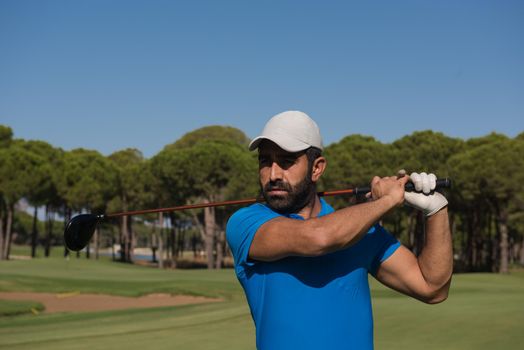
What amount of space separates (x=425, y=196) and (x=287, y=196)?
2.19 ft

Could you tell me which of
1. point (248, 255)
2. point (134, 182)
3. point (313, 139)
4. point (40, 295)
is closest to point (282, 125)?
point (313, 139)

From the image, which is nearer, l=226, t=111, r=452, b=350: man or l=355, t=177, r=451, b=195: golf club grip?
l=226, t=111, r=452, b=350: man

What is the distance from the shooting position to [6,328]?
53.8 feet

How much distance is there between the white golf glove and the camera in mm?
3248

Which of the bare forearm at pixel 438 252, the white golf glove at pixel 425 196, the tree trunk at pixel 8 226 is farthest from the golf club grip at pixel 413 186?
the tree trunk at pixel 8 226

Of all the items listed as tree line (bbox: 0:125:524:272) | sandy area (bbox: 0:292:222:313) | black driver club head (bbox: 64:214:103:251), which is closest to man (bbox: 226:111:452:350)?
black driver club head (bbox: 64:214:103:251)

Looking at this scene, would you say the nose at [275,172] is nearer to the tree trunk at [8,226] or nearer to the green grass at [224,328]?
the green grass at [224,328]

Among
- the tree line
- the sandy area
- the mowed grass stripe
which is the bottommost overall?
the sandy area

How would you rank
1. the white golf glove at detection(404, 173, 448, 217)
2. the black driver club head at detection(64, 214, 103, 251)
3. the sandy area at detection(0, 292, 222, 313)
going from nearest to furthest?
the white golf glove at detection(404, 173, 448, 217) → the black driver club head at detection(64, 214, 103, 251) → the sandy area at detection(0, 292, 222, 313)

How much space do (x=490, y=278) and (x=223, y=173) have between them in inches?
920

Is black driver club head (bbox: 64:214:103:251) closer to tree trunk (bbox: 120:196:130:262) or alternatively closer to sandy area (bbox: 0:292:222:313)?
sandy area (bbox: 0:292:222:313)

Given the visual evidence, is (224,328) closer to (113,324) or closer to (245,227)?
(113,324)

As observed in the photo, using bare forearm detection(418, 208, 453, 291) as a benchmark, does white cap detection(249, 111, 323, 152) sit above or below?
above

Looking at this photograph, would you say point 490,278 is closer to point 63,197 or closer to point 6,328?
point 6,328
